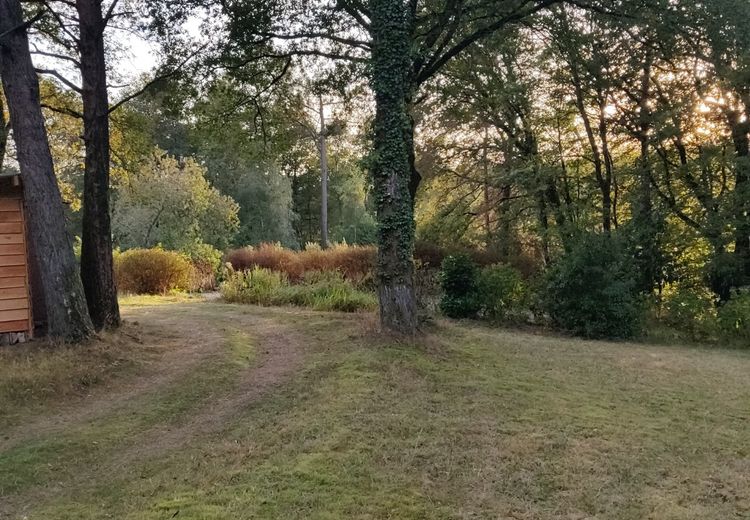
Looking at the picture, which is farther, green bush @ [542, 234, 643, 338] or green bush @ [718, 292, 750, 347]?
green bush @ [718, 292, 750, 347]

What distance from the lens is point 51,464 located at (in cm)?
436

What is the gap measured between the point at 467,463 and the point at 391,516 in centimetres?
100

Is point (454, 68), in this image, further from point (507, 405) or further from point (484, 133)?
point (507, 405)

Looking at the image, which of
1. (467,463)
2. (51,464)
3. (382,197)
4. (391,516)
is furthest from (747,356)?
(51,464)

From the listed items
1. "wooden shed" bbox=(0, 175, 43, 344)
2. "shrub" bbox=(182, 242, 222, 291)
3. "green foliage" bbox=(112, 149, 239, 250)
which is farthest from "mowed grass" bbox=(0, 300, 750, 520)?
"green foliage" bbox=(112, 149, 239, 250)

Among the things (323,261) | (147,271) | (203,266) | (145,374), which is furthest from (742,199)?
(203,266)

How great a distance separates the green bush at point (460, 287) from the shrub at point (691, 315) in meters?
4.21

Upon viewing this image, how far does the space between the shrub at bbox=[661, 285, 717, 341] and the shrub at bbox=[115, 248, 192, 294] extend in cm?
1334

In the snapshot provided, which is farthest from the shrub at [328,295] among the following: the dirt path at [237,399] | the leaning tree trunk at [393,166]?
the leaning tree trunk at [393,166]

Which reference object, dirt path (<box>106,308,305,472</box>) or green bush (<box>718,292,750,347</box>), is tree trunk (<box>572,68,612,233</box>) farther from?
dirt path (<box>106,308,305,472</box>)

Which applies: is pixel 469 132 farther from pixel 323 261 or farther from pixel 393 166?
pixel 393 166

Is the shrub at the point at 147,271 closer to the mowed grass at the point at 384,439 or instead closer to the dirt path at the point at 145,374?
the dirt path at the point at 145,374

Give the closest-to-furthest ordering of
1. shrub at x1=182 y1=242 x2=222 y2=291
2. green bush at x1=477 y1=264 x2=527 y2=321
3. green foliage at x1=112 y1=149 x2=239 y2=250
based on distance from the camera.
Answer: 1. green bush at x1=477 y1=264 x2=527 y2=321
2. shrub at x1=182 y1=242 x2=222 y2=291
3. green foliage at x1=112 y1=149 x2=239 y2=250

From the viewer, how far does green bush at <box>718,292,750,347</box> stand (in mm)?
11328
